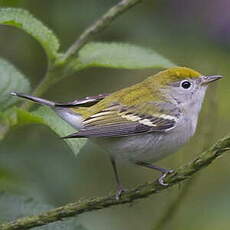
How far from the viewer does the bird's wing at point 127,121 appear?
3.00 metres

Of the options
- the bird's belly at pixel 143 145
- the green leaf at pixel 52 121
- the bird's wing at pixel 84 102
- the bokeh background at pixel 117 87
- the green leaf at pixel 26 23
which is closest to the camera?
the green leaf at pixel 52 121

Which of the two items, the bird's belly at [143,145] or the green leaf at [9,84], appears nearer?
the green leaf at [9,84]

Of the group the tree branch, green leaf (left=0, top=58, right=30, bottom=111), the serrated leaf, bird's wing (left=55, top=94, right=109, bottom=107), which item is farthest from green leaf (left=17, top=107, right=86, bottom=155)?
bird's wing (left=55, top=94, right=109, bottom=107)

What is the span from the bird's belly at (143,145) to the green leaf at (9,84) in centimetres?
46

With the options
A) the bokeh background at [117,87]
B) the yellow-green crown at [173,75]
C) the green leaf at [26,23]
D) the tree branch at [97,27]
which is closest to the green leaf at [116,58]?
the tree branch at [97,27]

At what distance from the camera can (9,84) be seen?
2.67 meters

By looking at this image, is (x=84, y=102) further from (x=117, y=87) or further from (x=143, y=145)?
(x=117, y=87)

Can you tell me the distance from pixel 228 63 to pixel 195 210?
114 cm

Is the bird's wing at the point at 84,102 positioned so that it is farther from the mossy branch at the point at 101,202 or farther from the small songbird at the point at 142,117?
the mossy branch at the point at 101,202

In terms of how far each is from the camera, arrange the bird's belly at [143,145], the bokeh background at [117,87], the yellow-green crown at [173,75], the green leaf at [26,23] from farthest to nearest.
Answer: the bokeh background at [117,87], the yellow-green crown at [173,75], the bird's belly at [143,145], the green leaf at [26,23]

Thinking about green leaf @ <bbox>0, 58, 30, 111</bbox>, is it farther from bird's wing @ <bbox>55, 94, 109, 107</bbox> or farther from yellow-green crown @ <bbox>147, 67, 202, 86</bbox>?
yellow-green crown @ <bbox>147, 67, 202, 86</bbox>

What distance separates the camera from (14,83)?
2672mm

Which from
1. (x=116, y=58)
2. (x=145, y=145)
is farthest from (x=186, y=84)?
(x=116, y=58)

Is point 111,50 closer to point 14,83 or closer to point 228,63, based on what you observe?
point 14,83
